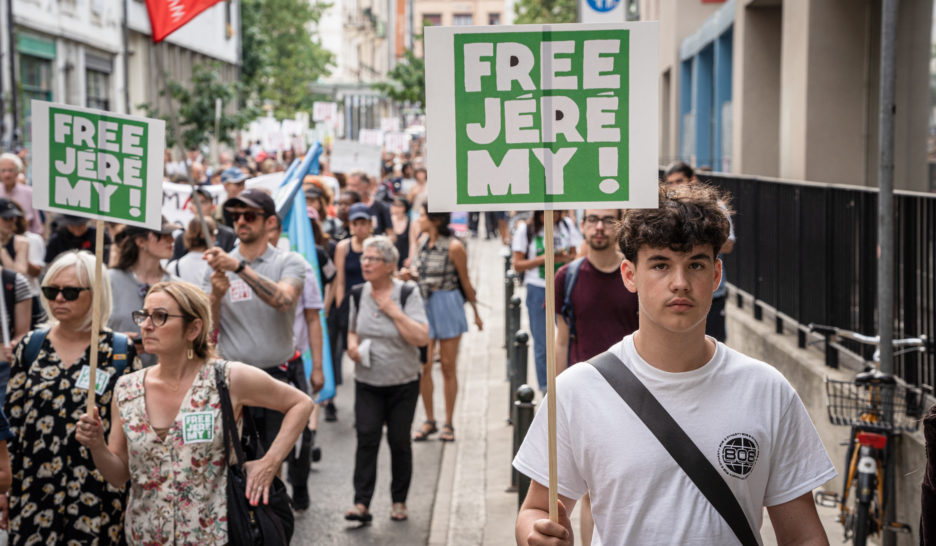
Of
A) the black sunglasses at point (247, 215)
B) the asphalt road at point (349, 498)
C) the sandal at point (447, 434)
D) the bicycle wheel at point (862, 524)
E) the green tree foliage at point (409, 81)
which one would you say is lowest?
the asphalt road at point (349, 498)

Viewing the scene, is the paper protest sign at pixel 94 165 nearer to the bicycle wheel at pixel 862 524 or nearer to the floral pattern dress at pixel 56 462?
the floral pattern dress at pixel 56 462

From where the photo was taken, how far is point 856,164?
38.5 ft

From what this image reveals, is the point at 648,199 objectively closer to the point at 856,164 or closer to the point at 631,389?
the point at 631,389

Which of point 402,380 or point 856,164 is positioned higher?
point 856,164

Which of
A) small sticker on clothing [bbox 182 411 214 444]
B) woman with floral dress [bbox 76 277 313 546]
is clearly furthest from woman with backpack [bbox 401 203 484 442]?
small sticker on clothing [bbox 182 411 214 444]

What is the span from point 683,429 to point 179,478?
7.40 feet

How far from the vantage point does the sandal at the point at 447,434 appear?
10.4 meters

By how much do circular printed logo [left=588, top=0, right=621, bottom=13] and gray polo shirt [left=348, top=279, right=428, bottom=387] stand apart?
447cm

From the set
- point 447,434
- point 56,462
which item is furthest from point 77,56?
point 56,462

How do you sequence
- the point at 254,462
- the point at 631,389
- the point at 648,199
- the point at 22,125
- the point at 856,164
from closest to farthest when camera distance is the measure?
the point at 631,389
the point at 648,199
the point at 254,462
the point at 856,164
the point at 22,125

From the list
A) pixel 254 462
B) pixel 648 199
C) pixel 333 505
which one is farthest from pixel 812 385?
pixel 648 199

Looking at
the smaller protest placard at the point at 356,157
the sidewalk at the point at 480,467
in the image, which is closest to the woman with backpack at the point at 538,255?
the sidewalk at the point at 480,467

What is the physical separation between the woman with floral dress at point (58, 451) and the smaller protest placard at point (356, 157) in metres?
15.1

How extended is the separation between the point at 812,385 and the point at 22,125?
1969cm
